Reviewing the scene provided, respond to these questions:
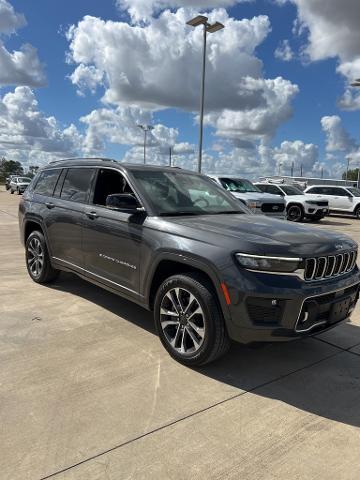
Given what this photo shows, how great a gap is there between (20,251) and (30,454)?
23.3 feet

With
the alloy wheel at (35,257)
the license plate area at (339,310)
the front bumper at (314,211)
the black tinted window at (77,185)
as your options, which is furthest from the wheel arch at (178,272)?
the front bumper at (314,211)

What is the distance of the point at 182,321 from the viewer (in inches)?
143

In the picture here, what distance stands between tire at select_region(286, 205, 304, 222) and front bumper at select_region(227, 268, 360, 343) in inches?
636

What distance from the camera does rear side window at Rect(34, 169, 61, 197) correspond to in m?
5.83

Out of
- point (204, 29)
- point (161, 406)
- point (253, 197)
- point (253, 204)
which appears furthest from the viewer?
point (204, 29)

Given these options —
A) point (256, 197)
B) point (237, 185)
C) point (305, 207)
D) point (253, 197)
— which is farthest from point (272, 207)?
point (305, 207)

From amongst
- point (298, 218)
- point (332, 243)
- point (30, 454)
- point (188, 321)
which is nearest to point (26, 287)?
point (188, 321)

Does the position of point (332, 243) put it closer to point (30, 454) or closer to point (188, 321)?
point (188, 321)

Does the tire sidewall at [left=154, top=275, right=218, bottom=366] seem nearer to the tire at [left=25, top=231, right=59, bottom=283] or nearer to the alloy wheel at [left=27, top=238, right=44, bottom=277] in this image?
the tire at [left=25, top=231, right=59, bottom=283]

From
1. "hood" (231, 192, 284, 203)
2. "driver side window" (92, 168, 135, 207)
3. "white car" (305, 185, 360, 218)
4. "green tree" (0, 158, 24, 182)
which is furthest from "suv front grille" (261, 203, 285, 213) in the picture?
"green tree" (0, 158, 24, 182)

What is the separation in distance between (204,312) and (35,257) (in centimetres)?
354

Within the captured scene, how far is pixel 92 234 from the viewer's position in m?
4.70

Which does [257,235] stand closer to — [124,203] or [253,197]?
[124,203]

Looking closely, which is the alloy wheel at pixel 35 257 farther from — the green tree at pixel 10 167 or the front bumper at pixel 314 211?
the green tree at pixel 10 167
